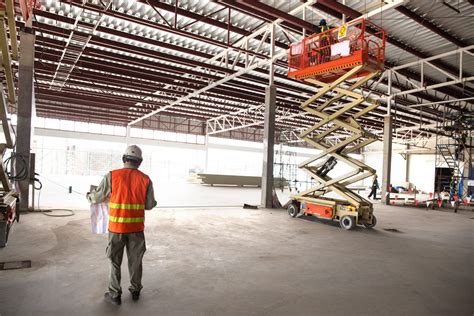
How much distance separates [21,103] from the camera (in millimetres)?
9469

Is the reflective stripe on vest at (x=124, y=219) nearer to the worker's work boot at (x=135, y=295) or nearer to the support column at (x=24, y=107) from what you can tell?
the worker's work boot at (x=135, y=295)

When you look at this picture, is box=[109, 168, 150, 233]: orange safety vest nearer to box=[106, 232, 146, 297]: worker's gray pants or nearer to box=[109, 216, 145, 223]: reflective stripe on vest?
box=[109, 216, 145, 223]: reflective stripe on vest

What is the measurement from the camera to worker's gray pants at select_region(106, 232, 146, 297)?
12.5 feet

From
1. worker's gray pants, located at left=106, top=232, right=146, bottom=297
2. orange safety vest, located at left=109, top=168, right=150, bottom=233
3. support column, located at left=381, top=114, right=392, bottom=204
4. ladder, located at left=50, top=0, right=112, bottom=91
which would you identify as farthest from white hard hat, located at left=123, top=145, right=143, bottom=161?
support column, located at left=381, top=114, right=392, bottom=204

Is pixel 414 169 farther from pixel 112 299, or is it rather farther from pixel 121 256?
pixel 112 299

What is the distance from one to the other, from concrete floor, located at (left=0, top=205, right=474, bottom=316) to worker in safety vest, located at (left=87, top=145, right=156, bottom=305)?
281 millimetres

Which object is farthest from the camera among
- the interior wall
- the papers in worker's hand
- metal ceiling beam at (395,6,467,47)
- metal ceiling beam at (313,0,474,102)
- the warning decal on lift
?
the interior wall

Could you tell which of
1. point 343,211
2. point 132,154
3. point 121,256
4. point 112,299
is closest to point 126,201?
point 132,154

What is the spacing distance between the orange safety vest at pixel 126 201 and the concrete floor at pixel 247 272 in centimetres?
92

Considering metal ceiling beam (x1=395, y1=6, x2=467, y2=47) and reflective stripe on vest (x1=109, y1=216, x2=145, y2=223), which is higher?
metal ceiling beam (x1=395, y1=6, x2=467, y2=47)

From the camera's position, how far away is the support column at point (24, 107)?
30.9ft

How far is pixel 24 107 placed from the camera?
952 cm

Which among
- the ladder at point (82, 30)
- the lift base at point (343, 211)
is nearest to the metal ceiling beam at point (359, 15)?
the lift base at point (343, 211)

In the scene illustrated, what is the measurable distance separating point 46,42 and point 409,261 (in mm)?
15340
